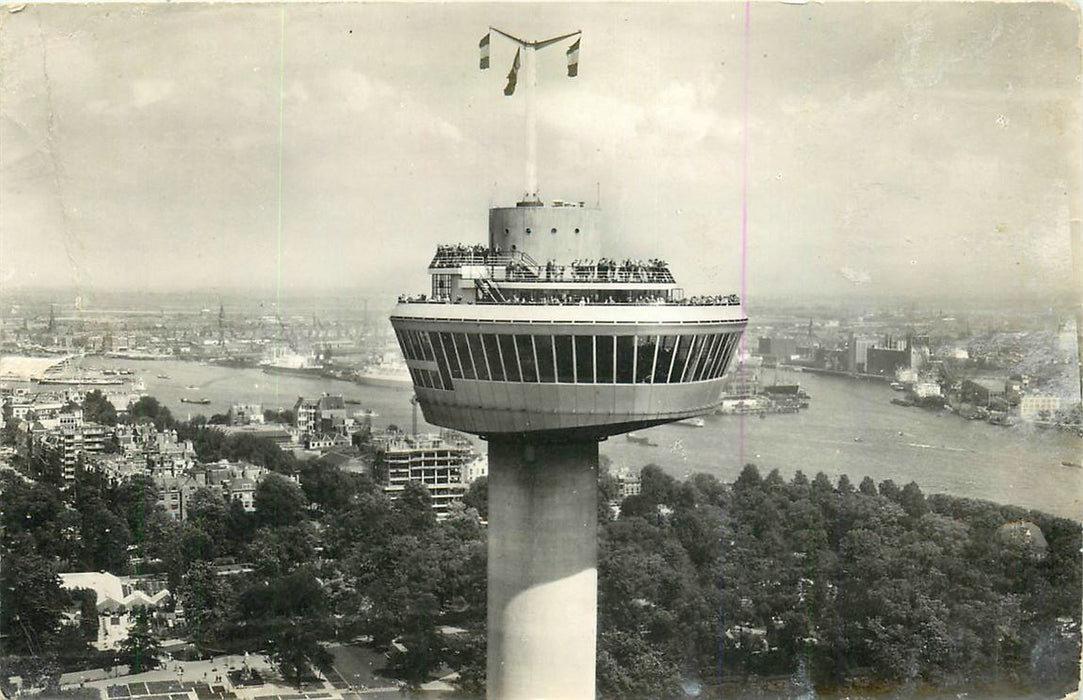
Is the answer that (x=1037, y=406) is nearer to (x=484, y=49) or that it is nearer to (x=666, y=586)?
(x=666, y=586)

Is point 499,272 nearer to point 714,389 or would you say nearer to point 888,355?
point 714,389

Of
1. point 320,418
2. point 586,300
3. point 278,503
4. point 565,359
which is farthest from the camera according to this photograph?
point 320,418

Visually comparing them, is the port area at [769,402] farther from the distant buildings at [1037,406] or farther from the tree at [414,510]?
the tree at [414,510]

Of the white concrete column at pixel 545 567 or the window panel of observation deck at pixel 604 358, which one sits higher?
the window panel of observation deck at pixel 604 358

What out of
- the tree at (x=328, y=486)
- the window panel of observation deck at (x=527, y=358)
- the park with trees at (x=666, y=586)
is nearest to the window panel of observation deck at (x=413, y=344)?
the window panel of observation deck at (x=527, y=358)

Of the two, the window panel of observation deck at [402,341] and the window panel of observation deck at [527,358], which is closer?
the window panel of observation deck at [527,358]

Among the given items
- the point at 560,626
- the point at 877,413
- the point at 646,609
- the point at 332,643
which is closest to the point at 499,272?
the point at 560,626

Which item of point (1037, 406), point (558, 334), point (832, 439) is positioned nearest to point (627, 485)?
point (832, 439)

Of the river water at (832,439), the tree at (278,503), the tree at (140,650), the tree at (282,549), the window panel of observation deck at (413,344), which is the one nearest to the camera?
the window panel of observation deck at (413,344)
